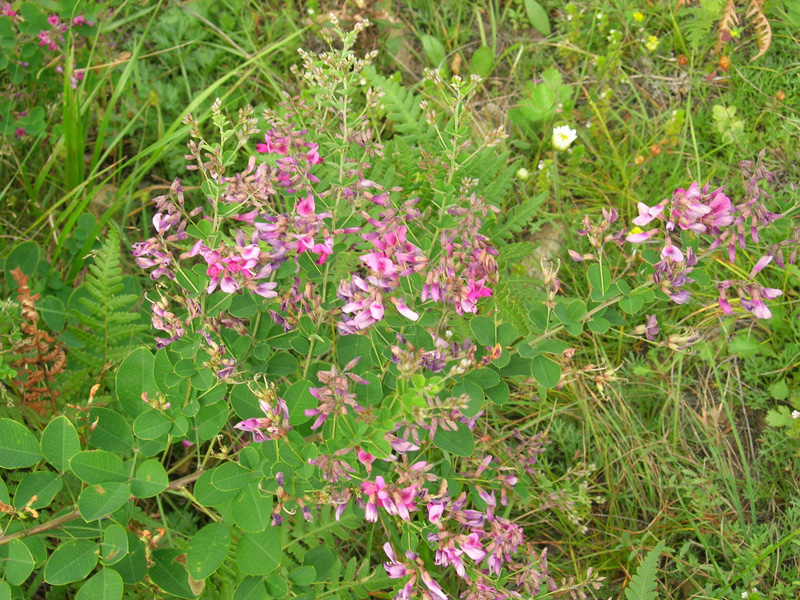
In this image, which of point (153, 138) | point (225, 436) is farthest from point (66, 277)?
point (225, 436)

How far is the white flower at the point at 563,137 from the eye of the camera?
11.1 ft

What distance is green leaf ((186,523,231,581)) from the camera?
175 centimetres

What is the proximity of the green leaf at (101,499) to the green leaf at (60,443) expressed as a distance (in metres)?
0.14

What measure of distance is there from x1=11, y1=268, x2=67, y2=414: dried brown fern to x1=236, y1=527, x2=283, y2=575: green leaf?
1.10m

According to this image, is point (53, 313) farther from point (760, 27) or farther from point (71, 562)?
point (760, 27)

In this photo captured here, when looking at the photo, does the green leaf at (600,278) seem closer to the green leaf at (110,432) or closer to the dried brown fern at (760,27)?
the green leaf at (110,432)

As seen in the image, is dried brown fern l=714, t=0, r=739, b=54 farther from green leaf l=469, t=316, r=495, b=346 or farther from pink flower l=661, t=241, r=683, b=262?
green leaf l=469, t=316, r=495, b=346

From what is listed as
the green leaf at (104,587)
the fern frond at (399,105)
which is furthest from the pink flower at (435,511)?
the fern frond at (399,105)

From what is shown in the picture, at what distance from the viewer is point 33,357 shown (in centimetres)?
254

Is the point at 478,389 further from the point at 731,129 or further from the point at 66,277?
the point at 731,129

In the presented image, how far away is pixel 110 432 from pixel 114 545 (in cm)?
34

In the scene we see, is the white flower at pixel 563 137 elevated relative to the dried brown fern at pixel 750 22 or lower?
lower

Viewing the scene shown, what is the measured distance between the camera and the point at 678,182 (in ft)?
11.1

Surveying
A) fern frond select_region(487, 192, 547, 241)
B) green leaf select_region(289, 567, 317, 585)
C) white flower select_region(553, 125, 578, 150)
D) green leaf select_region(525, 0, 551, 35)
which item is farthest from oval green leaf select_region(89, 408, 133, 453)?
green leaf select_region(525, 0, 551, 35)
